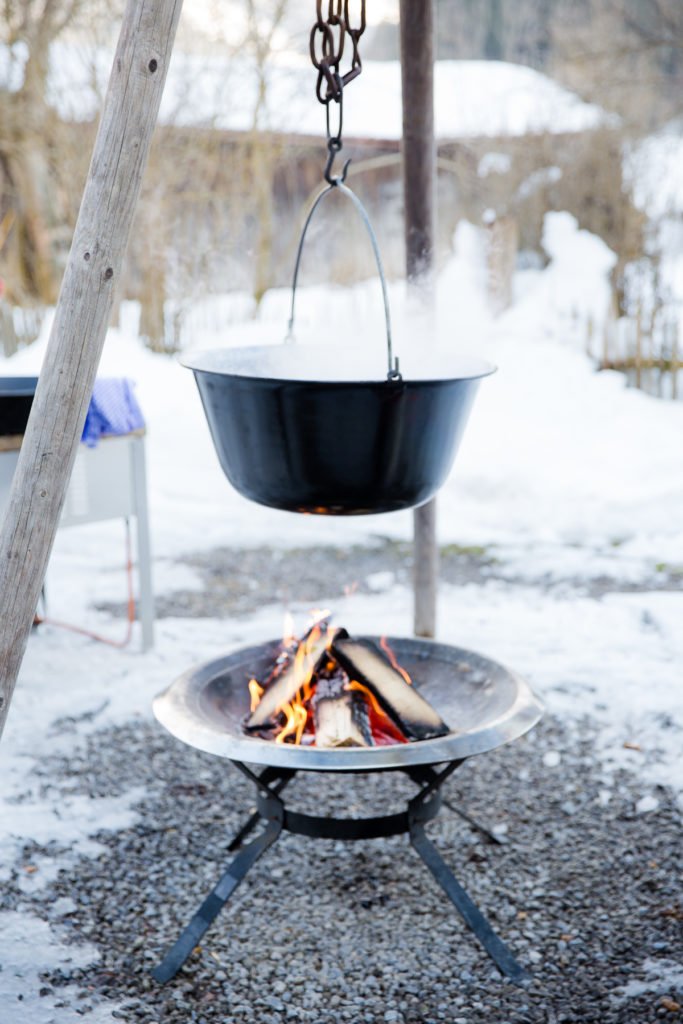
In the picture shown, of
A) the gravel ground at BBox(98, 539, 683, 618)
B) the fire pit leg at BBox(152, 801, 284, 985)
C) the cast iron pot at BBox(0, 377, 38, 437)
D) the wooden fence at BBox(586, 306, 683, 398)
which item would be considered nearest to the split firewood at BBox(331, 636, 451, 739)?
the fire pit leg at BBox(152, 801, 284, 985)

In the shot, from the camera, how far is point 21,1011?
2.24m

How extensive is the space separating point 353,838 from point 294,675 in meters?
0.48

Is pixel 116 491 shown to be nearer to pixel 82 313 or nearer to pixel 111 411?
pixel 111 411

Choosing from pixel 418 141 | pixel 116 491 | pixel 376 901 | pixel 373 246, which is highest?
pixel 418 141

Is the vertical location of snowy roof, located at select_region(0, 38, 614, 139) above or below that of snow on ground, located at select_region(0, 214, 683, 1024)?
above

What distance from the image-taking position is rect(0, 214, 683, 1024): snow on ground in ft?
11.7

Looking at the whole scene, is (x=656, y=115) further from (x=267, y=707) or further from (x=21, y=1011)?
(x=21, y=1011)

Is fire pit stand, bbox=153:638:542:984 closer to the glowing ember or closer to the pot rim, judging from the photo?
the glowing ember

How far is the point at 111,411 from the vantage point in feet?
13.7

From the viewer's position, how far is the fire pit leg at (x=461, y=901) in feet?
7.91

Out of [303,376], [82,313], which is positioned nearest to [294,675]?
[303,376]

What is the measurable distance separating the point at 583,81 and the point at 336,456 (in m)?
12.2

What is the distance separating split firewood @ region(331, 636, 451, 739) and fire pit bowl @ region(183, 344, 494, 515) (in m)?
0.64

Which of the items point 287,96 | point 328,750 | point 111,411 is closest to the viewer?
point 328,750
